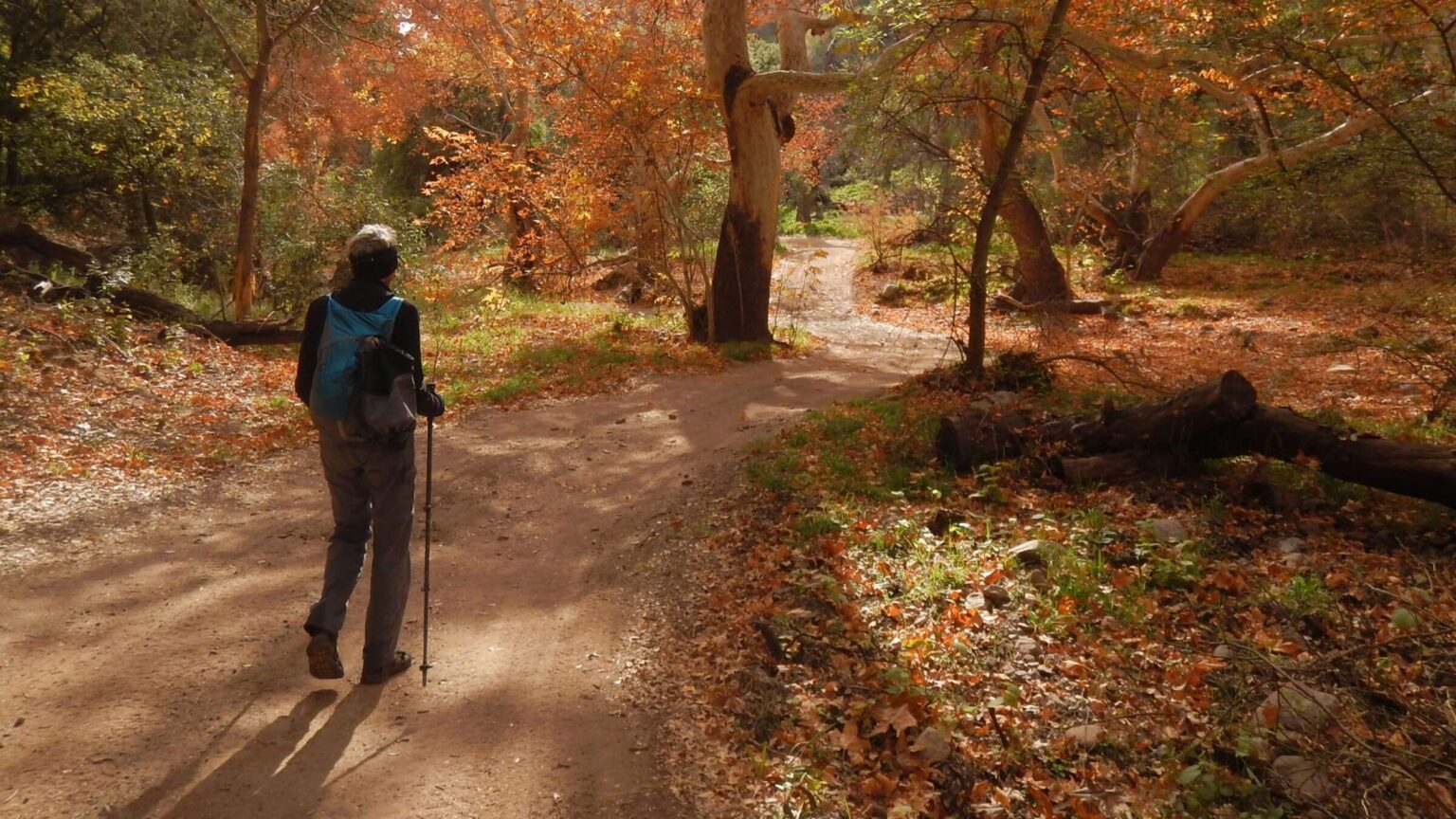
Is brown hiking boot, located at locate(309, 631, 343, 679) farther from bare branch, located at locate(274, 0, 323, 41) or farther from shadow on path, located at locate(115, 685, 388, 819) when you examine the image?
bare branch, located at locate(274, 0, 323, 41)

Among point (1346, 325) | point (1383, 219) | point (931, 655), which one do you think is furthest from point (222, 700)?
point (1346, 325)

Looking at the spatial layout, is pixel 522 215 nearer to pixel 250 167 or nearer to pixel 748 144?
pixel 250 167

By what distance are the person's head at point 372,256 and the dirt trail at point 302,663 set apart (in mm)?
2094

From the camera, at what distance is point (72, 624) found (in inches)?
208

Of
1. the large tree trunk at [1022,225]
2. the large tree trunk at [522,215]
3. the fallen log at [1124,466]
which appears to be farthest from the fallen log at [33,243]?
the fallen log at [1124,466]

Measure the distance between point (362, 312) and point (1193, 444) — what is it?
5.72 m

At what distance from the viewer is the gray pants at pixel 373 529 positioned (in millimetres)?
4496

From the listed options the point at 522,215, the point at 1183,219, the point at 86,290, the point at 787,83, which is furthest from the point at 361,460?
the point at 1183,219

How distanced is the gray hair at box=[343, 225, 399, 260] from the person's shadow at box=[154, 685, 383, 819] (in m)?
2.20

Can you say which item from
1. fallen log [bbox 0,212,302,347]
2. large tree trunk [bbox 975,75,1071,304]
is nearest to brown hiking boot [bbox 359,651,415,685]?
large tree trunk [bbox 975,75,1071,304]

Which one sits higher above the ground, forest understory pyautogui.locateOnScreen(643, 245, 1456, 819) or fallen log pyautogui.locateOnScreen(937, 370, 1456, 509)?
fallen log pyautogui.locateOnScreen(937, 370, 1456, 509)

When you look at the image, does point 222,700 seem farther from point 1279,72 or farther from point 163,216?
point 163,216

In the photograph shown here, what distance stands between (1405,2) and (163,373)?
13.0 metres

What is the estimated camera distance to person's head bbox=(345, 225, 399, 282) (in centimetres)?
446
